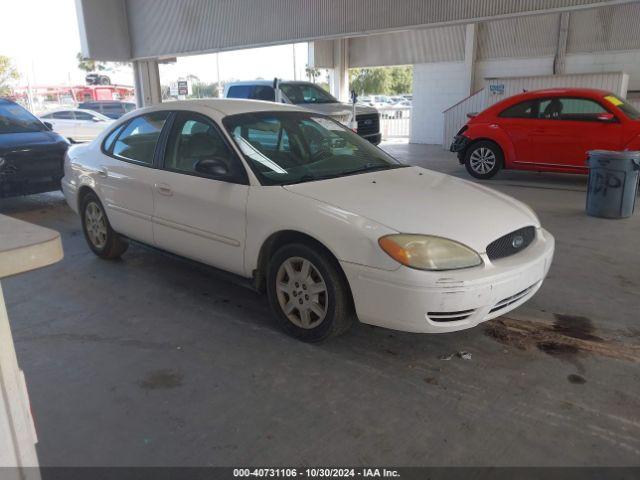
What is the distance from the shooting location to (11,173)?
735 centimetres

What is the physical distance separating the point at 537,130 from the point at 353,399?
7483 millimetres

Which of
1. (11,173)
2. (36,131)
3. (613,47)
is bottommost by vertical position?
(11,173)

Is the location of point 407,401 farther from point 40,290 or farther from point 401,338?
point 40,290

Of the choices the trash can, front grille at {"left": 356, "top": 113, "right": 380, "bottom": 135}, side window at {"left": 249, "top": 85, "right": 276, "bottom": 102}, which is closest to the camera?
the trash can

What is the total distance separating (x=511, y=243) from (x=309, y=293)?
1.32 m

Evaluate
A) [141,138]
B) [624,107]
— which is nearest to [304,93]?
[624,107]

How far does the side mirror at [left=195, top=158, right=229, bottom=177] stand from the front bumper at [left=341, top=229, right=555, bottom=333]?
3.83 feet

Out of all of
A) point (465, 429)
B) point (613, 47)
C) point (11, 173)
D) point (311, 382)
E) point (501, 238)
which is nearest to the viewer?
point (465, 429)

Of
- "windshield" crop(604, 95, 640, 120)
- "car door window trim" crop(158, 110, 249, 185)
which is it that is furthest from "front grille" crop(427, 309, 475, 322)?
"windshield" crop(604, 95, 640, 120)

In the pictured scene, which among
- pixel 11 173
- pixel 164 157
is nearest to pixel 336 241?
pixel 164 157

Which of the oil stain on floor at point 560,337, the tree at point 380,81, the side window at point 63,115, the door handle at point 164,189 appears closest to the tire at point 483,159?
the oil stain on floor at point 560,337

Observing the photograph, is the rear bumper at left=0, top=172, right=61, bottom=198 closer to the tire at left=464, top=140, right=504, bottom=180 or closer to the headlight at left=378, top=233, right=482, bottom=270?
the headlight at left=378, top=233, right=482, bottom=270

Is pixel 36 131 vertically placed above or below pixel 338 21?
below

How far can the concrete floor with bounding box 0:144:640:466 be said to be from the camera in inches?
96.7
